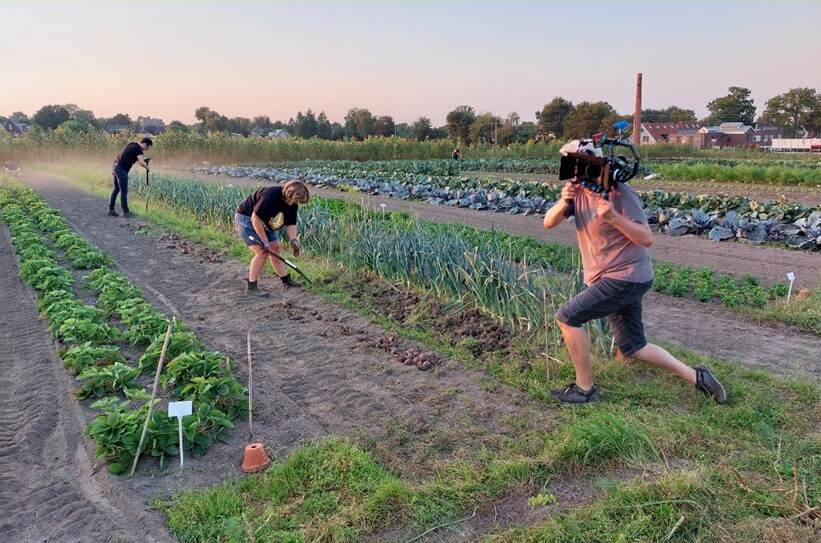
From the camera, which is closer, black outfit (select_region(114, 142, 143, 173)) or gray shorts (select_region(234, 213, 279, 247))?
gray shorts (select_region(234, 213, 279, 247))

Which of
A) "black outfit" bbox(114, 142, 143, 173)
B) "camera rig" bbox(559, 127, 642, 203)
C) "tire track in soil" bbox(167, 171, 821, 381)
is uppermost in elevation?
"black outfit" bbox(114, 142, 143, 173)

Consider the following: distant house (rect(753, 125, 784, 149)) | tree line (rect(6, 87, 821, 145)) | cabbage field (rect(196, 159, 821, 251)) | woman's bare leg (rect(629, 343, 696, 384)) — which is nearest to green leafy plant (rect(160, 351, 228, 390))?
woman's bare leg (rect(629, 343, 696, 384))

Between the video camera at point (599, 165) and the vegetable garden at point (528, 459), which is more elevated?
the video camera at point (599, 165)

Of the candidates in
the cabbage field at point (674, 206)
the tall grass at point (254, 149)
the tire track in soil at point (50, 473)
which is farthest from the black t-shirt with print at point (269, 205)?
the tall grass at point (254, 149)

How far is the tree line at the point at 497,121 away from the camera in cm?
6154

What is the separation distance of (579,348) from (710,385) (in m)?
0.86

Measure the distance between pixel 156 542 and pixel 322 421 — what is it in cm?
127

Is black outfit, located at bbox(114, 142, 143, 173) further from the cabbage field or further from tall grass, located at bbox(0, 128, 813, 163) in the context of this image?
tall grass, located at bbox(0, 128, 813, 163)

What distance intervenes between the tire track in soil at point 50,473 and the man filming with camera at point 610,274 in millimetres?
2473

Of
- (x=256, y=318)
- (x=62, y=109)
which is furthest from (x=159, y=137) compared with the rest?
(x=62, y=109)

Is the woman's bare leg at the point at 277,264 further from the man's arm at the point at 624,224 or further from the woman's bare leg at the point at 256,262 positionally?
the man's arm at the point at 624,224

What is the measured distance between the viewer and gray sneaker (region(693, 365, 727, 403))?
12.2 ft

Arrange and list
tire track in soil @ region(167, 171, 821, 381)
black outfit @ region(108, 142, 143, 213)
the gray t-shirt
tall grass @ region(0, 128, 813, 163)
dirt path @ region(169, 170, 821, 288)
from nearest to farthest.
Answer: the gray t-shirt
tire track in soil @ region(167, 171, 821, 381)
dirt path @ region(169, 170, 821, 288)
black outfit @ region(108, 142, 143, 213)
tall grass @ region(0, 128, 813, 163)

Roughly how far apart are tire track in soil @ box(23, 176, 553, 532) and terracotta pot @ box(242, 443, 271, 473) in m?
0.08
